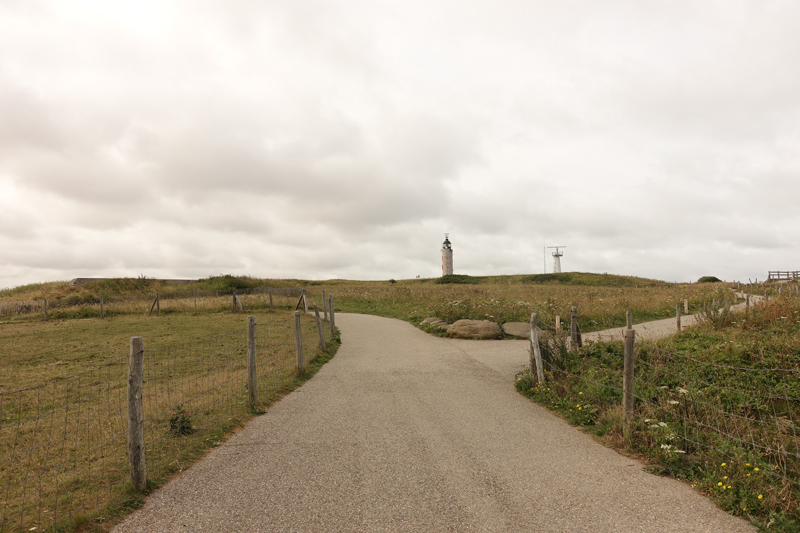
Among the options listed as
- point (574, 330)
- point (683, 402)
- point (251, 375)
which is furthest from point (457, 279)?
Result: point (683, 402)

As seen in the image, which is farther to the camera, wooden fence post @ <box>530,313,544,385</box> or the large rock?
the large rock

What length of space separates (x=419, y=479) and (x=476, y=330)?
13.5 m

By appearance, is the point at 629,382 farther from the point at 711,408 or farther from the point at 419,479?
the point at 419,479

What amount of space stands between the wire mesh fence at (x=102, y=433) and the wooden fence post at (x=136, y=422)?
0.68 feet

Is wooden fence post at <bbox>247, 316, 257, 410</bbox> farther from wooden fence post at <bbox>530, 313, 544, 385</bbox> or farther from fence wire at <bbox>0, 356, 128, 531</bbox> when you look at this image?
wooden fence post at <bbox>530, 313, 544, 385</bbox>

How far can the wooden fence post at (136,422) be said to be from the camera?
5.35 m

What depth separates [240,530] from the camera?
434cm

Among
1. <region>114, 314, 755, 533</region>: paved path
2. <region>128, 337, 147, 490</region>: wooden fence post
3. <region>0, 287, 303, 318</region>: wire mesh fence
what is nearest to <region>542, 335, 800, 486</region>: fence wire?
<region>114, 314, 755, 533</region>: paved path

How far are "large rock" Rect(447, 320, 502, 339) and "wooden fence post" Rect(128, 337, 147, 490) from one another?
14.3 metres

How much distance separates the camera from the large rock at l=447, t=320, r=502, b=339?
1842cm

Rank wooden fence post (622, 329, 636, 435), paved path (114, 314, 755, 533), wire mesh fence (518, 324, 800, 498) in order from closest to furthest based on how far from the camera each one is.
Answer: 1. paved path (114, 314, 755, 533)
2. wire mesh fence (518, 324, 800, 498)
3. wooden fence post (622, 329, 636, 435)

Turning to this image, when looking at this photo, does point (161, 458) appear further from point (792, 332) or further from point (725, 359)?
point (792, 332)

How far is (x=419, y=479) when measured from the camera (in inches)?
214

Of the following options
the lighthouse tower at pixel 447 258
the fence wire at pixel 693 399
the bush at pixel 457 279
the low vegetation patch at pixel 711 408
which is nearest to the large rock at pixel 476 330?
the low vegetation patch at pixel 711 408
